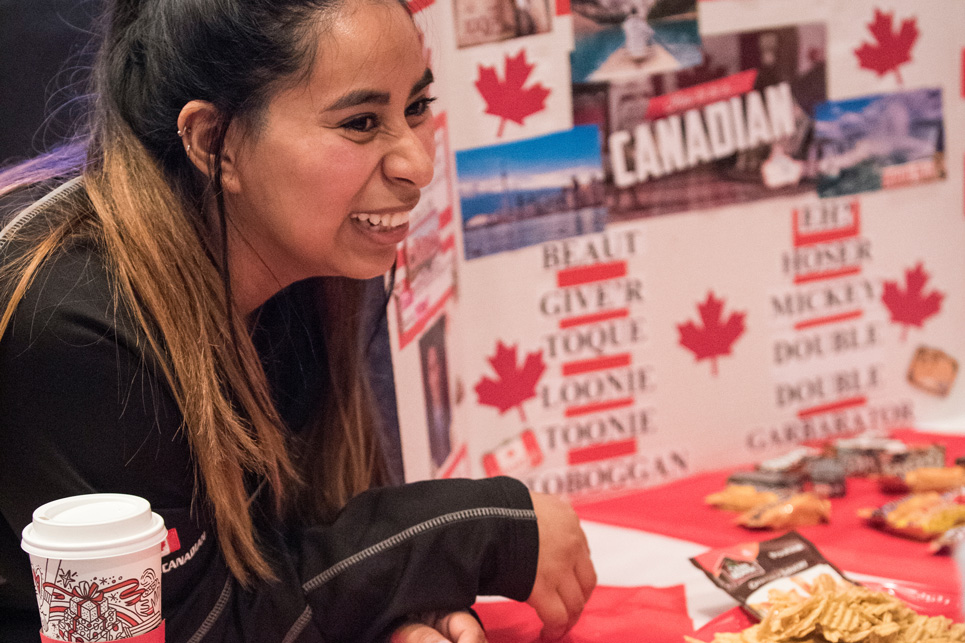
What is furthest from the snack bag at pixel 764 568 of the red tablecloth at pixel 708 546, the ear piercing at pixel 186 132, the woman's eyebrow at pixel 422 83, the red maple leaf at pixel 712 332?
the ear piercing at pixel 186 132

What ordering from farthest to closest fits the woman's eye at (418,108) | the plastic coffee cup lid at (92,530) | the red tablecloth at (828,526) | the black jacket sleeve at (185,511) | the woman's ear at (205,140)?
1. the red tablecloth at (828,526)
2. the woman's eye at (418,108)
3. the woman's ear at (205,140)
4. the black jacket sleeve at (185,511)
5. the plastic coffee cup lid at (92,530)

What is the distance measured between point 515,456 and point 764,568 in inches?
22.5

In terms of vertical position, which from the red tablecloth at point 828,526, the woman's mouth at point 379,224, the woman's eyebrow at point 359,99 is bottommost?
the red tablecloth at point 828,526

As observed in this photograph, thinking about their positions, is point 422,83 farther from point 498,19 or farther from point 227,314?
point 498,19

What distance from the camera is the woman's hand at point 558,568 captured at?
119cm

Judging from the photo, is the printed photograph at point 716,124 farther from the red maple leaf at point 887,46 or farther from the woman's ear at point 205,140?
the woman's ear at point 205,140

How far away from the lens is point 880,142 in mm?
2064

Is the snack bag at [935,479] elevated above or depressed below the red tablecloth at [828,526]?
above

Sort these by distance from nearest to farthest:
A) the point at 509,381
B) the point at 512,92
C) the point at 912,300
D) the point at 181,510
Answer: the point at 181,510, the point at 512,92, the point at 509,381, the point at 912,300

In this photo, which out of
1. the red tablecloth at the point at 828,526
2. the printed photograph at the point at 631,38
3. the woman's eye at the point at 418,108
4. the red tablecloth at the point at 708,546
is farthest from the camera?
the printed photograph at the point at 631,38

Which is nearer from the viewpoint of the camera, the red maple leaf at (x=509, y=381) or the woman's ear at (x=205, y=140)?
the woman's ear at (x=205, y=140)

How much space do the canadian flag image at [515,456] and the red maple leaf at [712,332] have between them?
1.21 ft

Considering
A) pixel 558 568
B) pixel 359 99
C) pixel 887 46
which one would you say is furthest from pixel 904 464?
pixel 359 99

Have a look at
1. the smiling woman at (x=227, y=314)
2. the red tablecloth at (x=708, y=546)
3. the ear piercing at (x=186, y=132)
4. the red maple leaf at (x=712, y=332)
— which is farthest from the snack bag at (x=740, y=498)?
the ear piercing at (x=186, y=132)
